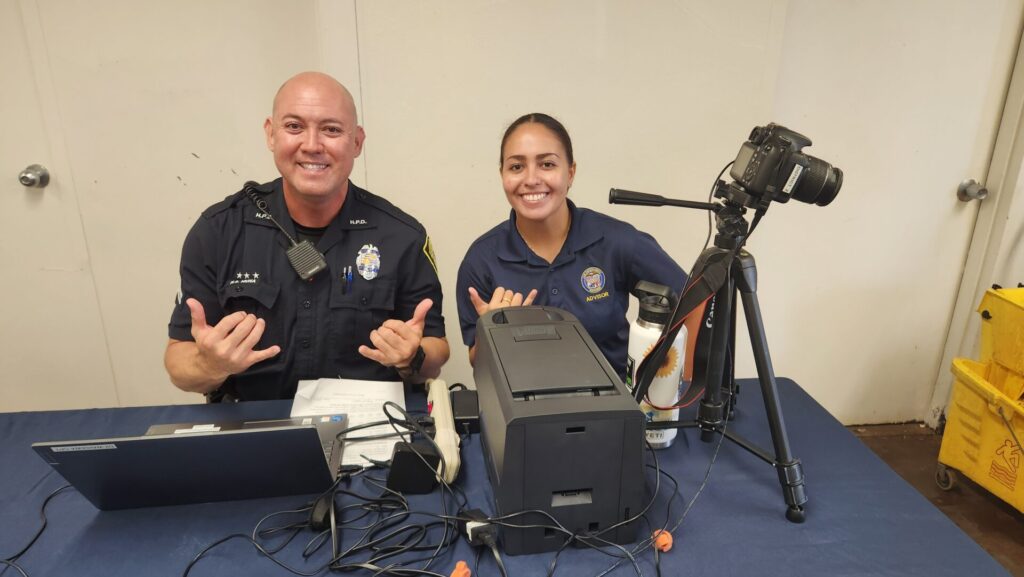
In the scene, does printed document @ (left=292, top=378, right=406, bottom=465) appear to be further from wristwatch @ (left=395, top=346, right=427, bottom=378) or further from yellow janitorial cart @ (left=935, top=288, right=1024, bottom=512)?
yellow janitorial cart @ (left=935, top=288, right=1024, bottom=512)

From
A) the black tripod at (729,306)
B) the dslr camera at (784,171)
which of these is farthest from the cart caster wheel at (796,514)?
the dslr camera at (784,171)

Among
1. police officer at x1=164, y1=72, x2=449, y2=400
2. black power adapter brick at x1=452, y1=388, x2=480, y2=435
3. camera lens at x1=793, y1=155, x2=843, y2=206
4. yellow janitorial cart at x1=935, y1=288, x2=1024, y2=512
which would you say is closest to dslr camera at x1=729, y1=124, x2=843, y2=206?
camera lens at x1=793, y1=155, x2=843, y2=206

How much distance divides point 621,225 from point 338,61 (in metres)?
1.08

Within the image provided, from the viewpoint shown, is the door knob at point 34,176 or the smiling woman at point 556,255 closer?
the smiling woman at point 556,255

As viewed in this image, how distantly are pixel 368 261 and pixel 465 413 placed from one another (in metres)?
Result: 0.57

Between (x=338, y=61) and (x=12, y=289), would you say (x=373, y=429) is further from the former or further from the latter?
(x=12, y=289)

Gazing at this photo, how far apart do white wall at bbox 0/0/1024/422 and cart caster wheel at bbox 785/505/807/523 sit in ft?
4.58

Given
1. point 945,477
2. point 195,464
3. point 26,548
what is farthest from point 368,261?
point 945,477

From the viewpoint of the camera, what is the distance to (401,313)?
5.11 ft

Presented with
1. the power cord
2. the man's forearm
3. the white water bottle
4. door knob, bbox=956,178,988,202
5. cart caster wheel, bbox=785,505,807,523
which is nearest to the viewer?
the power cord

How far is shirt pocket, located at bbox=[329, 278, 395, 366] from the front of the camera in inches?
57.1

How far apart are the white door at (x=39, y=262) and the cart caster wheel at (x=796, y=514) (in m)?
2.34

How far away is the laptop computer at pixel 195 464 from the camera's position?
799 millimetres

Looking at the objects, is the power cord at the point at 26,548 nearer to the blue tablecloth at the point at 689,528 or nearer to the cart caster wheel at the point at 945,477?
the blue tablecloth at the point at 689,528
